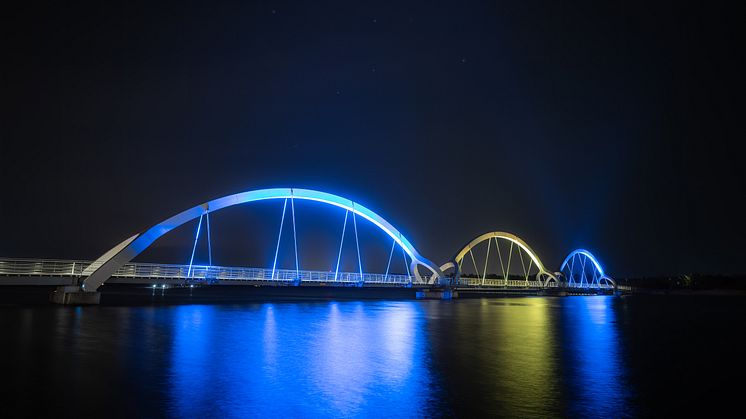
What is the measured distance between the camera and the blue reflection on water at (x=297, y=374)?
33.6ft

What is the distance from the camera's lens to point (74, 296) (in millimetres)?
39562

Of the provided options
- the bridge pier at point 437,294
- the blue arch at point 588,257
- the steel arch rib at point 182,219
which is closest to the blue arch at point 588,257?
the blue arch at point 588,257

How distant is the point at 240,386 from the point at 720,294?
225518mm

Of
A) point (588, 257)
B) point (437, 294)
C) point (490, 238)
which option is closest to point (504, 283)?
point (490, 238)

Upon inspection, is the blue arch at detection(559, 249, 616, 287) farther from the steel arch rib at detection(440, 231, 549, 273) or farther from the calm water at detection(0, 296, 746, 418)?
the calm water at detection(0, 296, 746, 418)

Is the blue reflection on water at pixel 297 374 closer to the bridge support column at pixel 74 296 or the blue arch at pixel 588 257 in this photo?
the bridge support column at pixel 74 296

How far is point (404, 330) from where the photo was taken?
92.4 feet

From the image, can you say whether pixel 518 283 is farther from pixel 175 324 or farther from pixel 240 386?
pixel 240 386

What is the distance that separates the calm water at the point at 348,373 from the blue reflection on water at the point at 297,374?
0.14ft

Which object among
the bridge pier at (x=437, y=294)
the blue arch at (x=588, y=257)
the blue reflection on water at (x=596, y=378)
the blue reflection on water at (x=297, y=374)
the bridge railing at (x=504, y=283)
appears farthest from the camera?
the blue arch at (x=588, y=257)

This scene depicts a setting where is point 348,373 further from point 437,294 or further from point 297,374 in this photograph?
point 437,294

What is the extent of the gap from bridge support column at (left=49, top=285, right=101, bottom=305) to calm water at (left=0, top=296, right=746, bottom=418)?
13.3m

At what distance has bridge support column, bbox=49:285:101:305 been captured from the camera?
3919 centimetres

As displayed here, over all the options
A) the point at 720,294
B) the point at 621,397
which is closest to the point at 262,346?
the point at 621,397
